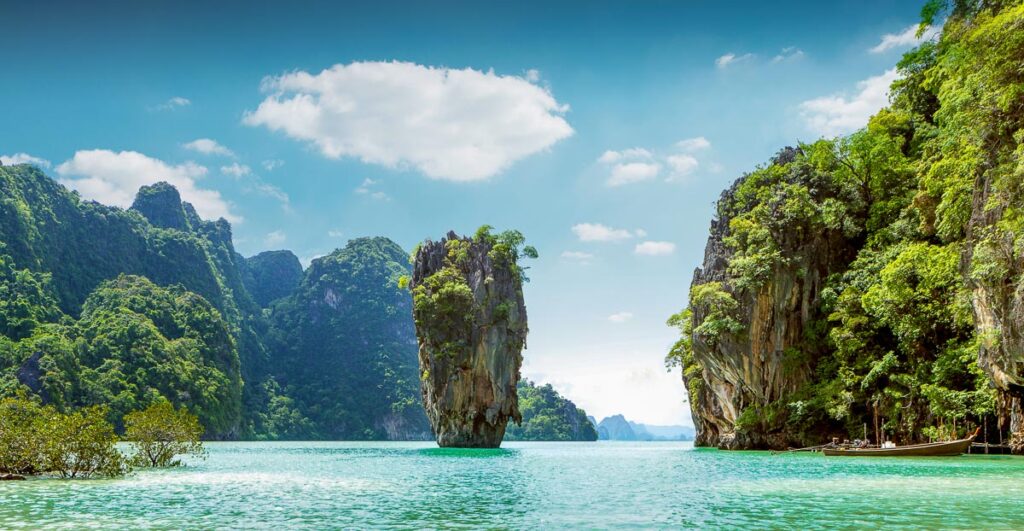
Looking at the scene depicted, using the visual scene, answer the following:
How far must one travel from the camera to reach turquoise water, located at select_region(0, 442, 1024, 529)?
11688 millimetres

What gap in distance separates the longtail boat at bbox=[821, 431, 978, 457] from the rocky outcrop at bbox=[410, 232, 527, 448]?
25843 mm

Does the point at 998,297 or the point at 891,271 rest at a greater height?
the point at 891,271

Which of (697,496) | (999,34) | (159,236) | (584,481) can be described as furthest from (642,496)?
(159,236)

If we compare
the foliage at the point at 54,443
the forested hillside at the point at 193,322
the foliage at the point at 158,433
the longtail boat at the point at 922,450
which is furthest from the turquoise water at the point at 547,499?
the forested hillside at the point at 193,322

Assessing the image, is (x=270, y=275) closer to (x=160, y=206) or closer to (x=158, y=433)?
(x=160, y=206)

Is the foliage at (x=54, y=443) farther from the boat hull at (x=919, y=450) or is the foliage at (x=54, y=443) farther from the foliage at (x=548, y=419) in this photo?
the foliage at (x=548, y=419)

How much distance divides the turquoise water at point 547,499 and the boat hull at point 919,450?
3.51 m

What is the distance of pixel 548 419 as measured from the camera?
131 meters

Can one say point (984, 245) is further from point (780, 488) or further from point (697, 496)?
point (697, 496)

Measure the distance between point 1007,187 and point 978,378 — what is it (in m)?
9.50

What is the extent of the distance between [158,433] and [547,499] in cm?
1895

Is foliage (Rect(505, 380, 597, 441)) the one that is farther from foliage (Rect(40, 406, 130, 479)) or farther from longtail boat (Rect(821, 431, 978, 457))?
foliage (Rect(40, 406, 130, 479))

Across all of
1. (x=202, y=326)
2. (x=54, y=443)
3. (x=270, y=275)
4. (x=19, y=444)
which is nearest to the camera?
(x=19, y=444)

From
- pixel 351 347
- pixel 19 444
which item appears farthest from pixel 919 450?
pixel 351 347
